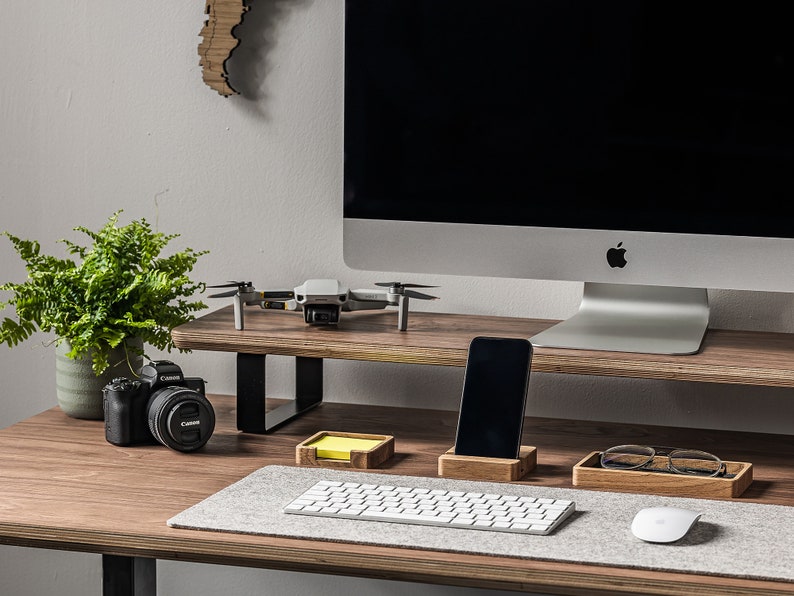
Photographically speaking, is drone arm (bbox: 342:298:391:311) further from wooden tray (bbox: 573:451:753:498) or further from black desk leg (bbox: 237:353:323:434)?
wooden tray (bbox: 573:451:753:498)

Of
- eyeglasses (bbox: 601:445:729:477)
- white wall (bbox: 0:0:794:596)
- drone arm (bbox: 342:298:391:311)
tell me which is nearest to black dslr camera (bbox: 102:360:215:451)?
drone arm (bbox: 342:298:391:311)

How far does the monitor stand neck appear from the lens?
1415 millimetres

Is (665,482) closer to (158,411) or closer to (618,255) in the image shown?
(618,255)

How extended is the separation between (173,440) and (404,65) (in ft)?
1.86

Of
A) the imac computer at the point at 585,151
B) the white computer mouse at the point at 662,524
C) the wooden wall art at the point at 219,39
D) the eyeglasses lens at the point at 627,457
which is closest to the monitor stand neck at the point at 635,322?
the imac computer at the point at 585,151

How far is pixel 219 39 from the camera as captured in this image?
5.73 feet

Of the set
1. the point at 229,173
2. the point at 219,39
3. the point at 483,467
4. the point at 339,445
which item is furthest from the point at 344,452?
the point at 219,39

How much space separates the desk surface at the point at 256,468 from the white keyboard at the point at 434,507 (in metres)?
0.06

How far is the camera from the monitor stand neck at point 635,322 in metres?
1.42

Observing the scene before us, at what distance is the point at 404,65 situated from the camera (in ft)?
4.91

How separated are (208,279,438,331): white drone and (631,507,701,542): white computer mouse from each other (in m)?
0.54

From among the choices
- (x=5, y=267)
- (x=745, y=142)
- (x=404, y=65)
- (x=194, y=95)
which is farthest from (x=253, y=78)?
(x=745, y=142)

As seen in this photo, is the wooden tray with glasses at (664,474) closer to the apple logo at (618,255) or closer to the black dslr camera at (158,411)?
the apple logo at (618,255)

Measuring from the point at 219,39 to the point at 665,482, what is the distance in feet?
3.15
